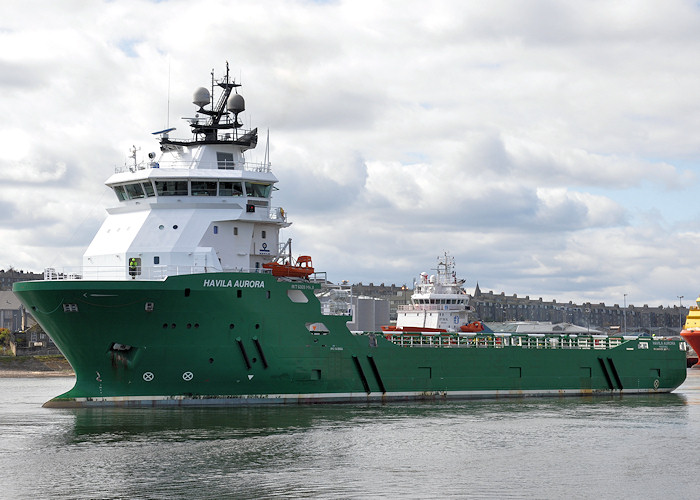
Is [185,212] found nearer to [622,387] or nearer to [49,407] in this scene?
[49,407]

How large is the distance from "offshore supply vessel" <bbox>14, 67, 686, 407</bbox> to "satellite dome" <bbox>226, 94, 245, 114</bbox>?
0.15 ft

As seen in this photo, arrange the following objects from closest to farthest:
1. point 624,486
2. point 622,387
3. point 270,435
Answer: point 624,486 → point 270,435 → point 622,387

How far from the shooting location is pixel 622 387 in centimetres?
4122

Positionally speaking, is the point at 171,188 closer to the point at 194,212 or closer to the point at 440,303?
the point at 194,212

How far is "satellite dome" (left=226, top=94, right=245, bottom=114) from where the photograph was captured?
117ft

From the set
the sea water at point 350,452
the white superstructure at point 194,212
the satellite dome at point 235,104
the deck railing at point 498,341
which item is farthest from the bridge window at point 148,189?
the deck railing at point 498,341

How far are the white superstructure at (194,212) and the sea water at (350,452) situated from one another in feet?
16.1

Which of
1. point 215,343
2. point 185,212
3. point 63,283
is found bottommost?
point 215,343

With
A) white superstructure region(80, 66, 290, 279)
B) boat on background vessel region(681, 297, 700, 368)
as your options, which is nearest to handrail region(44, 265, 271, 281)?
white superstructure region(80, 66, 290, 279)

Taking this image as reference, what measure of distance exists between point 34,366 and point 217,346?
1780 inches

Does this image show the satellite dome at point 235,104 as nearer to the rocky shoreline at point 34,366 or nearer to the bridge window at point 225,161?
the bridge window at point 225,161

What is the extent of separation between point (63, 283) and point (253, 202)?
7.30 meters

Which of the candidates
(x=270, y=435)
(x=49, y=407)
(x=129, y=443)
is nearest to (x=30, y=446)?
(x=129, y=443)

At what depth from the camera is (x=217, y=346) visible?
31.2 meters
